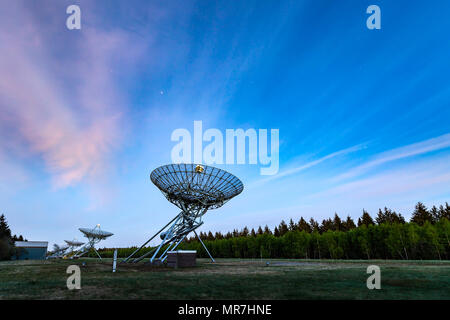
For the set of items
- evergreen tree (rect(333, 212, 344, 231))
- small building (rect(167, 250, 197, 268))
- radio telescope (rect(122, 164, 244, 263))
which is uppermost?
radio telescope (rect(122, 164, 244, 263))

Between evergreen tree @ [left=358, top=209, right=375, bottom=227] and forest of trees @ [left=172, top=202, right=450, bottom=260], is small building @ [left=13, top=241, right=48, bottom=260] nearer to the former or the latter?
forest of trees @ [left=172, top=202, right=450, bottom=260]

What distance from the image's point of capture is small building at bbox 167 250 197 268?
22383mm

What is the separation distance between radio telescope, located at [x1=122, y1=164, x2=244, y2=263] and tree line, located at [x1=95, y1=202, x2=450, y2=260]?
132 feet

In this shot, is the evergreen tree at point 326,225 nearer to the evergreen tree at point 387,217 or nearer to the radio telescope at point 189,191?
the evergreen tree at point 387,217

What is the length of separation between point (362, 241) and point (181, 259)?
45.5 m

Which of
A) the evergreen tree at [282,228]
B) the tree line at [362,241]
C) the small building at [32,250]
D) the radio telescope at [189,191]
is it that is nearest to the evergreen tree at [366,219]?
the tree line at [362,241]

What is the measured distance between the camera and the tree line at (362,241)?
45.9 metres

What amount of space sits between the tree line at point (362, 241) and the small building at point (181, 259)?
44031 mm

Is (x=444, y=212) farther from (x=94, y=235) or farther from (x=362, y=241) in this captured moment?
(x=94, y=235)

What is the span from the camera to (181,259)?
74.1 ft

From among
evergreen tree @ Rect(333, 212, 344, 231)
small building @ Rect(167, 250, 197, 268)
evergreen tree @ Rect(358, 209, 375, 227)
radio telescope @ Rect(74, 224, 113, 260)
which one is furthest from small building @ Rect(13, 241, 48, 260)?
evergreen tree @ Rect(358, 209, 375, 227)
